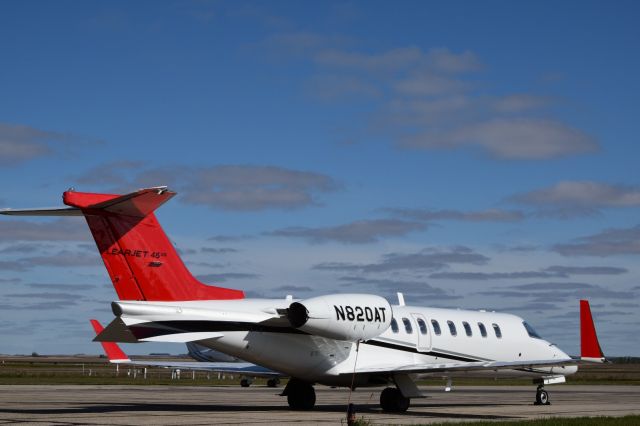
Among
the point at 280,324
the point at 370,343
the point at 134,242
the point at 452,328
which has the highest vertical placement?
the point at 134,242

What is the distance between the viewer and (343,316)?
22.7m

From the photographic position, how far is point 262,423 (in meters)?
18.9

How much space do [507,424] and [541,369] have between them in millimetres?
10567

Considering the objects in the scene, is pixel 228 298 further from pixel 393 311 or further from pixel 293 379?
pixel 393 311

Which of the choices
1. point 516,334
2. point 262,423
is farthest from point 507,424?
→ point 516,334

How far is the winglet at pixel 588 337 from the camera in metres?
24.6

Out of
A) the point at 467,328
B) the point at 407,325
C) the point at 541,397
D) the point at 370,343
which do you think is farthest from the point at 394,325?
the point at 541,397

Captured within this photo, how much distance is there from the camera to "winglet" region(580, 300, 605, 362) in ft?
80.8

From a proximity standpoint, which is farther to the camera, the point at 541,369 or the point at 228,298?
the point at 541,369

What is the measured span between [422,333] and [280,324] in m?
5.32

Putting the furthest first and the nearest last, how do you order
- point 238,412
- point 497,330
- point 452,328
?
point 497,330 < point 452,328 < point 238,412

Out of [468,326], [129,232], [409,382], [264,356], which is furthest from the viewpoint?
[468,326]

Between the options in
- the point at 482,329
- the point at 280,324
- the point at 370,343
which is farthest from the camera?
the point at 482,329

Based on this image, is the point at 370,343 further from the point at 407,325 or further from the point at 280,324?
the point at 280,324
